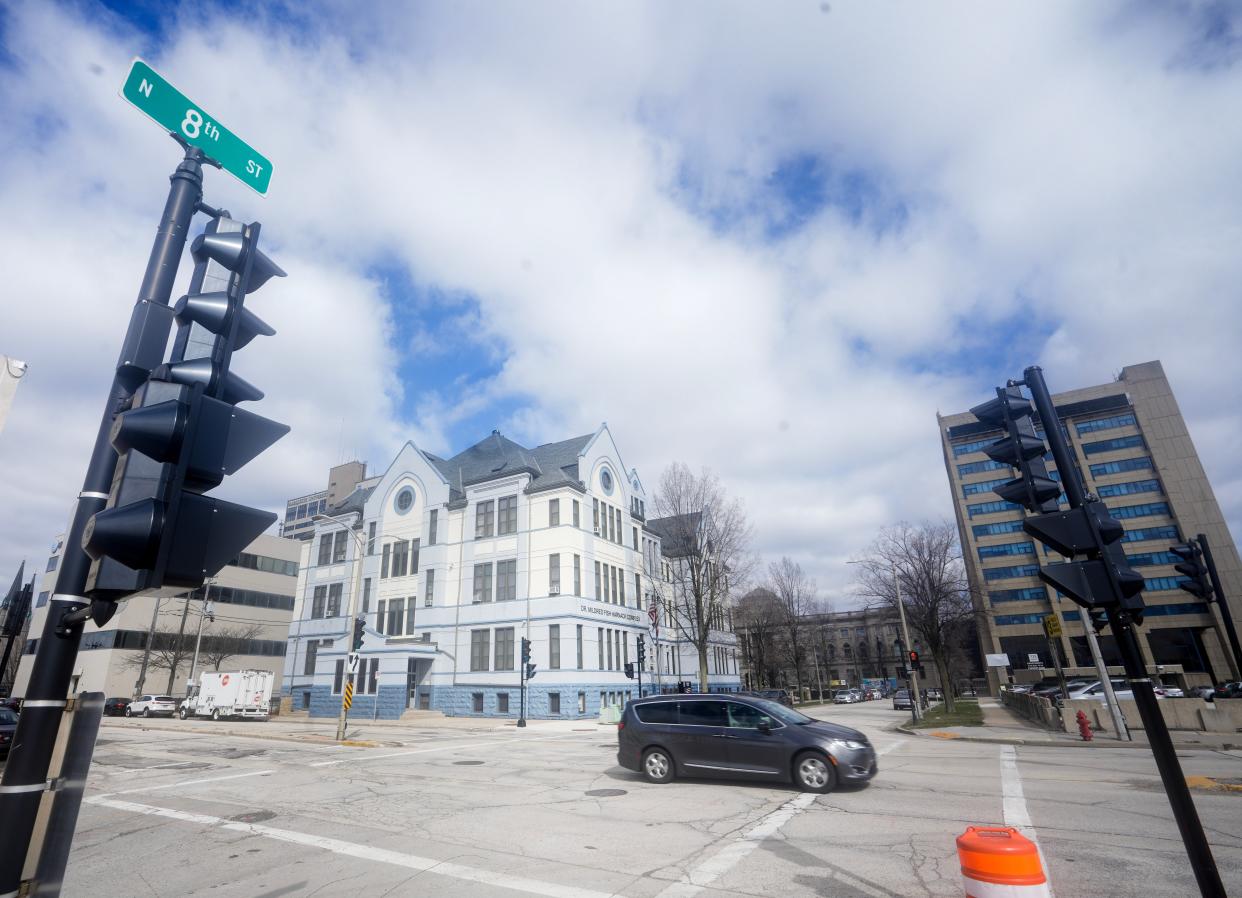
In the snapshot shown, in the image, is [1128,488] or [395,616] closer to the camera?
[395,616]

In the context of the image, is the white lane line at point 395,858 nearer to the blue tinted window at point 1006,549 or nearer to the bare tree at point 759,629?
the bare tree at point 759,629

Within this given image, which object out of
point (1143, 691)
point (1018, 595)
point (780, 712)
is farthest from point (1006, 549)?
point (1143, 691)

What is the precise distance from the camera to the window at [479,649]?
120ft

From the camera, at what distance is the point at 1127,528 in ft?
251

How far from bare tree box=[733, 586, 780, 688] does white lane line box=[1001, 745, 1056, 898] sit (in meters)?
45.3

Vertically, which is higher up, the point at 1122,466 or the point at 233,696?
the point at 1122,466

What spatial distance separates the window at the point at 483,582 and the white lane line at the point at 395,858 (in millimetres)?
28179

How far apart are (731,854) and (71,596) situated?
6902mm

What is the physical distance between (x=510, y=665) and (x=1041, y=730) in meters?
25.2

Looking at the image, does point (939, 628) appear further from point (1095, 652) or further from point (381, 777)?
point (381, 777)

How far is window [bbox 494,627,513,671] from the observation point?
35719mm

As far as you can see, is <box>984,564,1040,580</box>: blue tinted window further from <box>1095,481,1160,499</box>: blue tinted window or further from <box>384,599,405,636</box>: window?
<box>384,599,405,636</box>: window

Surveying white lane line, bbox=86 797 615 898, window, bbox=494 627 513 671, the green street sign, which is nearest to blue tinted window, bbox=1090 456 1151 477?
window, bbox=494 627 513 671

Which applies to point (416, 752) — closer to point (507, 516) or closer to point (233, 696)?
point (507, 516)
